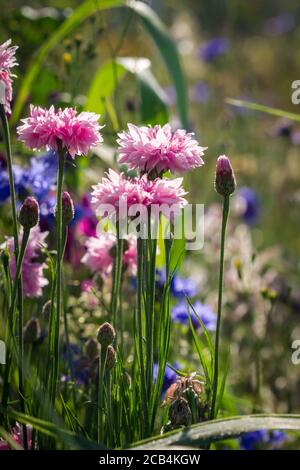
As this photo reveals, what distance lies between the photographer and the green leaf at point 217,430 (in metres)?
0.83

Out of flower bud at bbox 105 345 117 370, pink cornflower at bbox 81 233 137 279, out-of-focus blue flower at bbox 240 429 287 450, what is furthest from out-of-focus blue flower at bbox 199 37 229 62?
flower bud at bbox 105 345 117 370

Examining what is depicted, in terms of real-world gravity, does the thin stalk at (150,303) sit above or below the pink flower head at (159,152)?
below

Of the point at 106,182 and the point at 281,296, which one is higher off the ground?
the point at 106,182

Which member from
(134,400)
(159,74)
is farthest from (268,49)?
(134,400)

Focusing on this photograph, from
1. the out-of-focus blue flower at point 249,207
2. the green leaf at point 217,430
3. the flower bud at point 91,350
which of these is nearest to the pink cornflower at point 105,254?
the flower bud at point 91,350

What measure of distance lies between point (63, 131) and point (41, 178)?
0.47 meters

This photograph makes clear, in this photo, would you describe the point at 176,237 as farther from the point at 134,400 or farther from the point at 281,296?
the point at 281,296

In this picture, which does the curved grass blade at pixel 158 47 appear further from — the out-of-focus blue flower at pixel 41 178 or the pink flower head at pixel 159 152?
the pink flower head at pixel 159 152

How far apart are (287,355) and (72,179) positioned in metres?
0.66

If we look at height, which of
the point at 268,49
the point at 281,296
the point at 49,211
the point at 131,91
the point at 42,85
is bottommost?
the point at 281,296

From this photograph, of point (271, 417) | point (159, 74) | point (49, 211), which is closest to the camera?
point (271, 417)

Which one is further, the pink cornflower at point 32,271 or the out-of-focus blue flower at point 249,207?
the out-of-focus blue flower at point 249,207

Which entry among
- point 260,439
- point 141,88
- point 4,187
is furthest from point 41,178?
point 260,439
